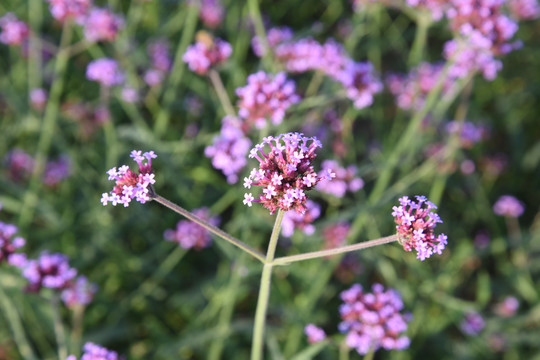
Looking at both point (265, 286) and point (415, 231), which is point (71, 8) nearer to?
point (265, 286)

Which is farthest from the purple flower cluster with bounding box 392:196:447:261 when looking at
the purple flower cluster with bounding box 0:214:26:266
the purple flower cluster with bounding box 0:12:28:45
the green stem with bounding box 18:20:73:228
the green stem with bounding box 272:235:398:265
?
the purple flower cluster with bounding box 0:12:28:45

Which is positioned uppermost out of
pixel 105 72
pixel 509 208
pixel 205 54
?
pixel 105 72

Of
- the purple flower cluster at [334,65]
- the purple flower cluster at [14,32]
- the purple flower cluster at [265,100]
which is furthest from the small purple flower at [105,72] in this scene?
the purple flower cluster at [265,100]

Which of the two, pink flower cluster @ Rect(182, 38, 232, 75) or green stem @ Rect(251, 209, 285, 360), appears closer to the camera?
green stem @ Rect(251, 209, 285, 360)

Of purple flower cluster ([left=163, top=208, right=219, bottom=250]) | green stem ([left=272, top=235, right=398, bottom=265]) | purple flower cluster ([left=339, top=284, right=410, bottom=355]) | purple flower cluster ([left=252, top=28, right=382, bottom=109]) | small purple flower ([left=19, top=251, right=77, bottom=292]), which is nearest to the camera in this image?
green stem ([left=272, top=235, right=398, bottom=265])

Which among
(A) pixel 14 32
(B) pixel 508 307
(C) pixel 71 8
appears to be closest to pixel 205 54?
(C) pixel 71 8

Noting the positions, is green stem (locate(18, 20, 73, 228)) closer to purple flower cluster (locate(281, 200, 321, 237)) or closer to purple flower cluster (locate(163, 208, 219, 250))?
purple flower cluster (locate(163, 208, 219, 250))

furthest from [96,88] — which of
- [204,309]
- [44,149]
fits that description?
[204,309]
